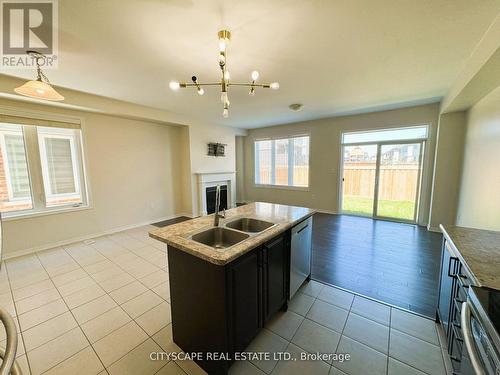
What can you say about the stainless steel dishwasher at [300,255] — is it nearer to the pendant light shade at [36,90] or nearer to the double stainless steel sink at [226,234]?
the double stainless steel sink at [226,234]

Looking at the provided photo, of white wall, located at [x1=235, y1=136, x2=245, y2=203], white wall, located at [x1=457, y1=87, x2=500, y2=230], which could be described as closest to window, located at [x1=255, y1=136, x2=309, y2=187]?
white wall, located at [x1=235, y1=136, x2=245, y2=203]

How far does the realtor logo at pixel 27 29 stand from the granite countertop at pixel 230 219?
1.94 meters

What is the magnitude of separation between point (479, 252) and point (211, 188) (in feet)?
16.5

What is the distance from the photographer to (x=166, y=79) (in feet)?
9.16

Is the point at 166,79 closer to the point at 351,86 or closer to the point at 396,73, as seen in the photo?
the point at 351,86

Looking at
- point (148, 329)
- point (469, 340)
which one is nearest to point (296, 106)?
point (469, 340)

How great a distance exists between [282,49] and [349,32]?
627 millimetres

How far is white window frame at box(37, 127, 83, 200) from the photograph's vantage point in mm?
3359

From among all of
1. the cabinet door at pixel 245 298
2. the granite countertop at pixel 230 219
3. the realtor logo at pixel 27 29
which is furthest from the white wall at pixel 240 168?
the cabinet door at pixel 245 298

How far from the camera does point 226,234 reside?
71.1 inches

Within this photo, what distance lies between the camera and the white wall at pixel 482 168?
2.36 m

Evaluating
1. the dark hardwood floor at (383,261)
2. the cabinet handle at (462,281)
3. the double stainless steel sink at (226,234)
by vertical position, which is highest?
the double stainless steel sink at (226,234)

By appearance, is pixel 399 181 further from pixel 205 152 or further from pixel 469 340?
pixel 205 152

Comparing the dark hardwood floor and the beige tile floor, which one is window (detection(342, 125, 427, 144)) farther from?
the beige tile floor
